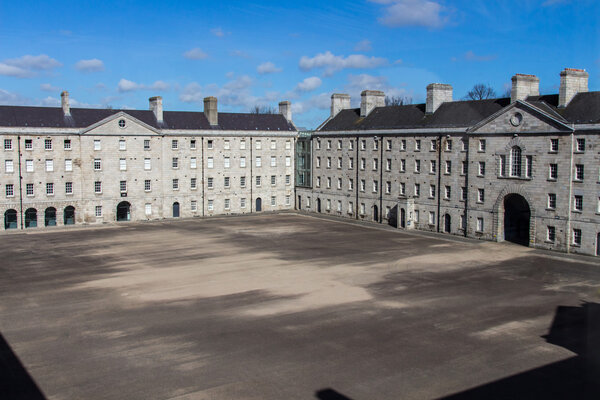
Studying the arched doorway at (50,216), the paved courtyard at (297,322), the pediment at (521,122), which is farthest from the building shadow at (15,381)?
the pediment at (521,122)

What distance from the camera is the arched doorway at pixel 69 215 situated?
6144 centimetres

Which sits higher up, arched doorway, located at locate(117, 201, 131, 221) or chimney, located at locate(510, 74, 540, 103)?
chimney, located at locate(510, 74, 540, 103)

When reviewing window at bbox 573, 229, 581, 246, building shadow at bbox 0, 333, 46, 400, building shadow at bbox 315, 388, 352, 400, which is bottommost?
building shadow at bbox 315, 388, 352, 400

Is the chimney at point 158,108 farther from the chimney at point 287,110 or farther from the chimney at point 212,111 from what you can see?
the chimney at point 287,110

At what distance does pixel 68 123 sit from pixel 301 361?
158 feet

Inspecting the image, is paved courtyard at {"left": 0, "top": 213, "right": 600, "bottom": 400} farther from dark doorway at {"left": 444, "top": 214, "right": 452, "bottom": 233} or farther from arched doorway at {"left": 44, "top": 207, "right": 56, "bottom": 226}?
arched doorway at {"left": 44, "top": 207, "right": 56, "bottom": 226}

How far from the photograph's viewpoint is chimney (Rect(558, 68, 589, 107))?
46341 millimetres

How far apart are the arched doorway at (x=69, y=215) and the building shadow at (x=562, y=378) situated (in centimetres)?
5098

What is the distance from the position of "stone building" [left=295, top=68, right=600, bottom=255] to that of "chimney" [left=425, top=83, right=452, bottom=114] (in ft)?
0.35

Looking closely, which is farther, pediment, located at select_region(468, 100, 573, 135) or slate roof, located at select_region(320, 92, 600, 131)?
pediment, located at select_region(468, 100, 573, 135)

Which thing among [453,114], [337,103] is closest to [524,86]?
[453,114]

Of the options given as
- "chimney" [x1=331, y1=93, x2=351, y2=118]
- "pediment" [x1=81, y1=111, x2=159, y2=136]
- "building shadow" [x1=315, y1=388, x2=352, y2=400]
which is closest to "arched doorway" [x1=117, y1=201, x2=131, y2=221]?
"pediment" [x1=81, y1=111, x2=159, y2=136]

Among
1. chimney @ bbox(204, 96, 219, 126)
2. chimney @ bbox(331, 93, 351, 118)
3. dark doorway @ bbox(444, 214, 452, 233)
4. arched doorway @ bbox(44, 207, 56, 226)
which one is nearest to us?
dark doorway @ bbox(444, 214, 452, 233)

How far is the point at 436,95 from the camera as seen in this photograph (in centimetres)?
5900
